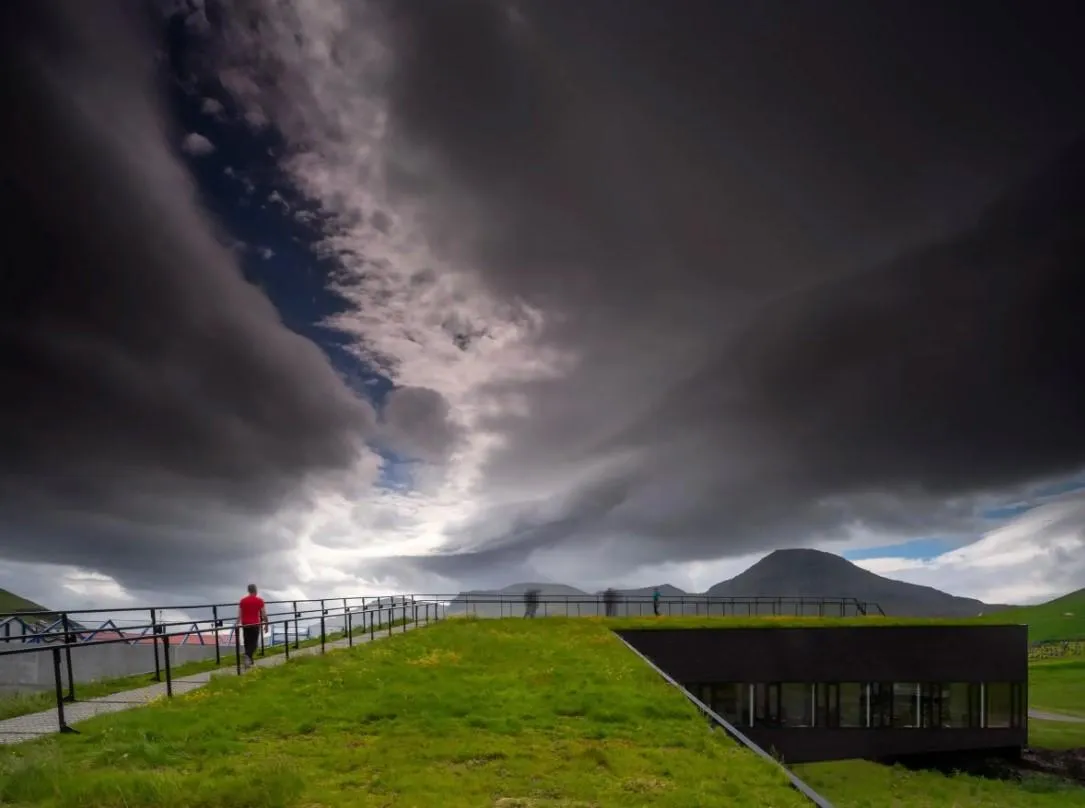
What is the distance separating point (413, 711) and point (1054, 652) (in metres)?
101

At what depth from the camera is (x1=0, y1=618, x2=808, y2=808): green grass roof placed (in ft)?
26.1

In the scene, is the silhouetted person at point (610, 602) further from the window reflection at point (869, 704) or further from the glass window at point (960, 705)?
the glass window at point (960, 705)

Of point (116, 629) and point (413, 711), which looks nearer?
point (413, 711)

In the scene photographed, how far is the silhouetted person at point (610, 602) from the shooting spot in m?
47.7

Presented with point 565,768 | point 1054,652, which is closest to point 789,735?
point 565,768

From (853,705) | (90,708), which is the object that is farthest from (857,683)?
(90,708)

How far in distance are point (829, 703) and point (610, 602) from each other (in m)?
15.7

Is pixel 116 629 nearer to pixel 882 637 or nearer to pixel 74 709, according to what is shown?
pixel 74 709

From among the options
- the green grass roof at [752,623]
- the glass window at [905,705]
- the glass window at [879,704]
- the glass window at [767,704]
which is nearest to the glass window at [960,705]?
the glass window at [905,705]

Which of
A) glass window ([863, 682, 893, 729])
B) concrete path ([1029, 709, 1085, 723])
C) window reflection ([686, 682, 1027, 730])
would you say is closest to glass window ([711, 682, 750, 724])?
window reflection ([686, 682, 1027, 730])

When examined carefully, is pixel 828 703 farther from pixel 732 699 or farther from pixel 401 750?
pixel 401 750

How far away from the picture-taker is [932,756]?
35531mm

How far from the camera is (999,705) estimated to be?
3572 cm

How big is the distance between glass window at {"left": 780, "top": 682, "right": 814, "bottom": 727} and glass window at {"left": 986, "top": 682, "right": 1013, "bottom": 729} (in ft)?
28.4
